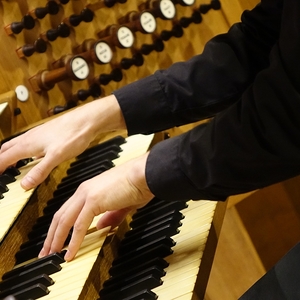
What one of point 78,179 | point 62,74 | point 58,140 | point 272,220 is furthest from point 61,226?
point 272,220

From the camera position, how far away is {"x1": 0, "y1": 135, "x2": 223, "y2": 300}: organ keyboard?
1006mm

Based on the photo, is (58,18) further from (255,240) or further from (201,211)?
(255,240)

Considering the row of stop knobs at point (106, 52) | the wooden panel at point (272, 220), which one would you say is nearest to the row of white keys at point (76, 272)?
the row of stop knobs at point (106, 52)

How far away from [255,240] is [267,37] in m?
1.28

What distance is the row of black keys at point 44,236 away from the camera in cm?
103

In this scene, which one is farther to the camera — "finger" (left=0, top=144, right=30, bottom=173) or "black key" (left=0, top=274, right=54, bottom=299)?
"finger" (left=0, top=144, right=30, bottom=173)

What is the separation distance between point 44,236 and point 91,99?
88cm

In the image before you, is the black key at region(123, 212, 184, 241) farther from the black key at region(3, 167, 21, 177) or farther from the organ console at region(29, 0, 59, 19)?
the organ console at region(29, 0, 59, 19)

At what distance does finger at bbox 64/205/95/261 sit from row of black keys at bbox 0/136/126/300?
4cm

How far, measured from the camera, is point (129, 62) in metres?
2.09

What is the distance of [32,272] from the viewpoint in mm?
1055

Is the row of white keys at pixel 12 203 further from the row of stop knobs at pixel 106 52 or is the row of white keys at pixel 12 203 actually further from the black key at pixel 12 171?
the row of stop knobs at pixel 106 52

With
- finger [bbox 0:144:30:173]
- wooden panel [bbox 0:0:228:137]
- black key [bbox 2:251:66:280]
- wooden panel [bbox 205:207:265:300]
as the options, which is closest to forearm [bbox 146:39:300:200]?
black key [bbox 2:251:66:280]

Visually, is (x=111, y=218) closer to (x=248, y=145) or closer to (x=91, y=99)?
(x=248, y=145)
